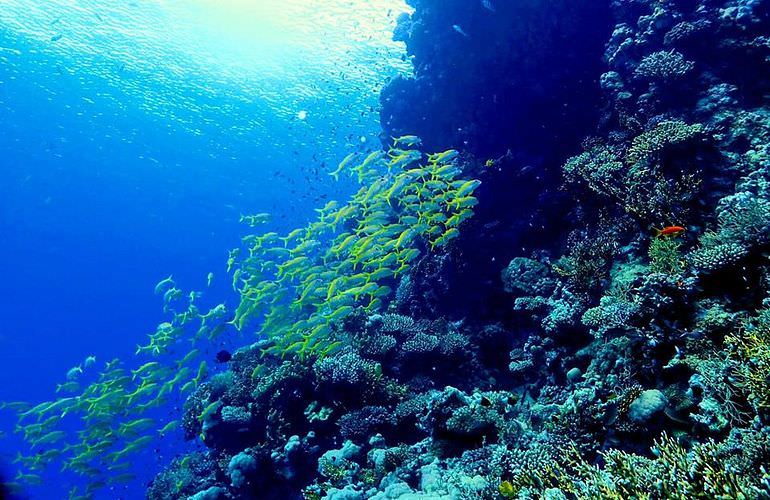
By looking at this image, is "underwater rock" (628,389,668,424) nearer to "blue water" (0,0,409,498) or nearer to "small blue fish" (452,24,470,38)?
"small blue fish" (452,24,470,38)

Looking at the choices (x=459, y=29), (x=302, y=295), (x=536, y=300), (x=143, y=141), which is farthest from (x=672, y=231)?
(x=143, y=141)

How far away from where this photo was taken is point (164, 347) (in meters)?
13.6

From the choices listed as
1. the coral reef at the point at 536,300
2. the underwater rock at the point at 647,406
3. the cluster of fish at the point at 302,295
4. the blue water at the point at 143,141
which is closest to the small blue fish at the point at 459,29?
the coral reef at the point at 536,300

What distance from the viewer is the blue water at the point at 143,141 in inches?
896

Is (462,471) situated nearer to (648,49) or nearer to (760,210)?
(760,210)

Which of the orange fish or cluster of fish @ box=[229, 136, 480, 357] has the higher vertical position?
cluster of fish @ box=[229, 136, 480, 357]

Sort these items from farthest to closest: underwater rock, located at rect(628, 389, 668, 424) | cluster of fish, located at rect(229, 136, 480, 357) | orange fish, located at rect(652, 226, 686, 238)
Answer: cluster of fish, located at rect(229, 136, 480, 357) → orange fish, located at rect(652, 226, 686, 238) → underwater rock, located at rect(628, 389, 668, 424)

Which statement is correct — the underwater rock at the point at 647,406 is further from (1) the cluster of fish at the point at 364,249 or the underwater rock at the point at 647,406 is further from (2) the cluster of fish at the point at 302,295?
(2) the cluster of fish at the point at 302,295

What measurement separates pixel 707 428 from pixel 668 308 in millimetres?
1866

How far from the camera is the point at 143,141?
4372cm

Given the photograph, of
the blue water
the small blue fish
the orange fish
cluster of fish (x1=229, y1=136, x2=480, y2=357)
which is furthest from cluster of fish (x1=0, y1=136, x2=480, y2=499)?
the blue water

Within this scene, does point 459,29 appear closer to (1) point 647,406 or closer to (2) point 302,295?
(2) point 302,295

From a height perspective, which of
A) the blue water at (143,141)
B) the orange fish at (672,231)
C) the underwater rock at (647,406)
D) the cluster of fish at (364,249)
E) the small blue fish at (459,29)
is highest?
the blue water at (143,141)

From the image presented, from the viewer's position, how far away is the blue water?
2275 centimetres
